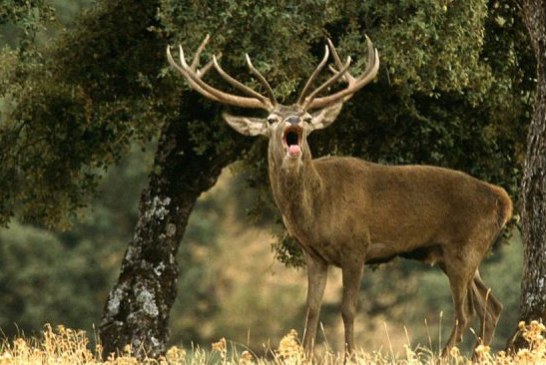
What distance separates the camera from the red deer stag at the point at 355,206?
50.6 ft

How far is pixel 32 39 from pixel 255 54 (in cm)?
287

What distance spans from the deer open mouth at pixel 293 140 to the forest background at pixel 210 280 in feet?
60.0

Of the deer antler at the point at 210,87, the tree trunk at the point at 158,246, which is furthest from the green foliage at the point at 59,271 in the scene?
the deer antler at the point at 210,87

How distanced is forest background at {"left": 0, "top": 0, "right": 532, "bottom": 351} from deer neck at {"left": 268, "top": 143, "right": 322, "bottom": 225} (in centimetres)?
1796

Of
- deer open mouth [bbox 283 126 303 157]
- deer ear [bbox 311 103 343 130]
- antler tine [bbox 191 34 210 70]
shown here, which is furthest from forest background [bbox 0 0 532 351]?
deer open mouth [bbox 283 126 303 157]

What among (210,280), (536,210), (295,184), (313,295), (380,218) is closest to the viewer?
(536,210)

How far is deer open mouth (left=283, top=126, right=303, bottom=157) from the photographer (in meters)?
14.9

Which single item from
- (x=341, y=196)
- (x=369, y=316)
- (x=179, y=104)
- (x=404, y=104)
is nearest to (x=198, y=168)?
(x=179, y=104)

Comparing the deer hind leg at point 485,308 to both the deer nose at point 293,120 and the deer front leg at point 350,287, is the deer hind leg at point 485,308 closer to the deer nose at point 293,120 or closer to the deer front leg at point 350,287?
the deer front leg at point 350,287

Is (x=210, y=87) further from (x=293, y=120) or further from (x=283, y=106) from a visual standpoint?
(x=293, y=120)

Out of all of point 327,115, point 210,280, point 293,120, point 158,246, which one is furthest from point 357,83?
point 210,280

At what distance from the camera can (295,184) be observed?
1543 cm

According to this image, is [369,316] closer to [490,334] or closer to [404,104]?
[404,104]

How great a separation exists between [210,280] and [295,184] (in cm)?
3059
